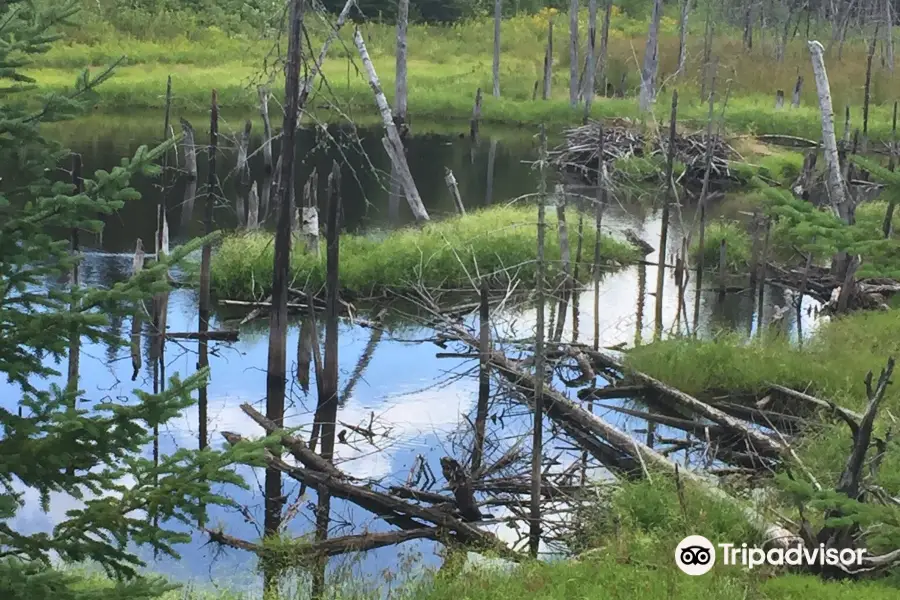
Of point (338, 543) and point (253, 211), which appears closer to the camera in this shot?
point (338, 543)

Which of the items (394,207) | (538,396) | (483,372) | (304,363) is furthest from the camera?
(394,207)

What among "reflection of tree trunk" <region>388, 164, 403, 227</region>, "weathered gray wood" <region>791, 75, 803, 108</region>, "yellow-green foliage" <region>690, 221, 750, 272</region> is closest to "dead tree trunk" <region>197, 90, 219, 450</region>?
"reflection of tree trunk" <region>388, 164, 403, 227</region>

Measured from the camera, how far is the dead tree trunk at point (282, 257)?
988cm

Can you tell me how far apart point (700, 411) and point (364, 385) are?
4169 mm

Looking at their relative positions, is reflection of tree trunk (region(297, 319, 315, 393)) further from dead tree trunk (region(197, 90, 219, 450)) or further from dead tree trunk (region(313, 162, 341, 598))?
dead tree trunk (region(197, 90, 219, 450))

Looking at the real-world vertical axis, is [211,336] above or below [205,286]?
below

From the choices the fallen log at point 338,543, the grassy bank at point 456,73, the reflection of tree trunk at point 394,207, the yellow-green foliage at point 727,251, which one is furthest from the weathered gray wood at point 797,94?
the fallen log at point 338,543

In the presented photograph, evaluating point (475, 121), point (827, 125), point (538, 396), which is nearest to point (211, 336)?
point (538, 396)

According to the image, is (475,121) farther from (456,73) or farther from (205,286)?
(205,286)

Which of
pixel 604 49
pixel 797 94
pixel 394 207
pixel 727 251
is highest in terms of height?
pixel 604 49

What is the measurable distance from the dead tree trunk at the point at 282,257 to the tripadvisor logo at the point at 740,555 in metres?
3.75

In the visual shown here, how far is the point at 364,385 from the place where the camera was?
12969 millimetres

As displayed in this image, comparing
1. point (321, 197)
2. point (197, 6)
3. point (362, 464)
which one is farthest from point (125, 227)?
point (197, 6)

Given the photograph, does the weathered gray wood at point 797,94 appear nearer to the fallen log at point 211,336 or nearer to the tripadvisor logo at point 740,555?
the fallen log at point 211,336
